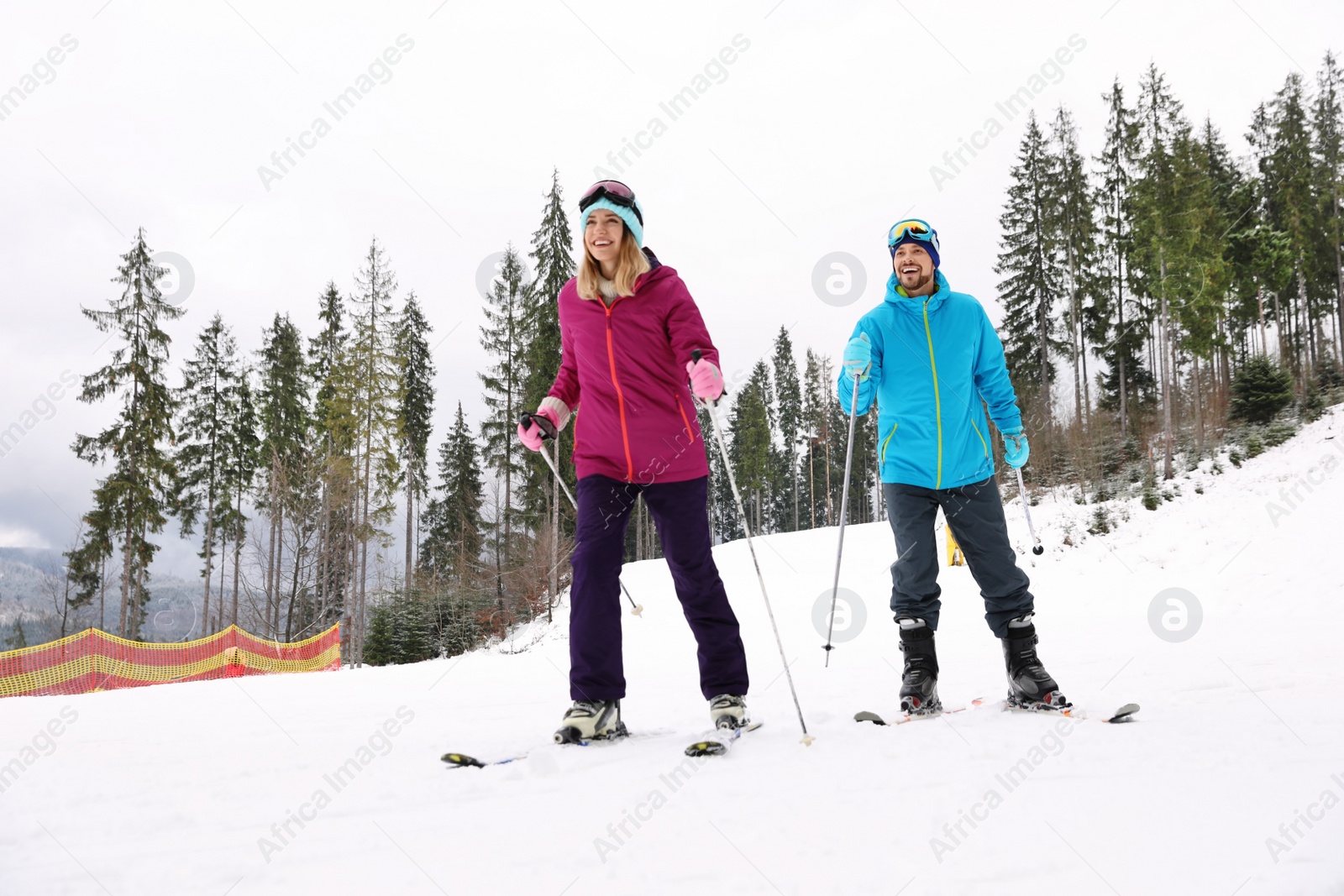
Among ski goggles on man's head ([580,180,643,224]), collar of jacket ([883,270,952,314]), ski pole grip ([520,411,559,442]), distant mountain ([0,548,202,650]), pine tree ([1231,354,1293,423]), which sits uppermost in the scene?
pine tree ([1231,354,1293,423])

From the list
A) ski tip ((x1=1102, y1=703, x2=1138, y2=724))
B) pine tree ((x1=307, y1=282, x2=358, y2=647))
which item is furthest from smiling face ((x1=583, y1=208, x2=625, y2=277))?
pine tree ((x1=307, y1=282, x2=358, y2=647))

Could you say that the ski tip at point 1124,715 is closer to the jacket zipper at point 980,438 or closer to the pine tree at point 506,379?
the jacket zipper at point 980,438

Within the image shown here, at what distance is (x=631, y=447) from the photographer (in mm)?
2990

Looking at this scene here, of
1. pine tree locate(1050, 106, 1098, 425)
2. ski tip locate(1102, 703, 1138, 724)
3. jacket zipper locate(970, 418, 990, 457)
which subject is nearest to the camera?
ski tip locate(1102, 703, 1138, 724)

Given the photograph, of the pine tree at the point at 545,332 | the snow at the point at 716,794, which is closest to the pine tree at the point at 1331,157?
the pine tree at the point at 545,332

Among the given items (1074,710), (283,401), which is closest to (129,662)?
(1074,710)

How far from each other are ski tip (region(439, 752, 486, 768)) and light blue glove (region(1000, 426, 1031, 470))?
2.64 meters

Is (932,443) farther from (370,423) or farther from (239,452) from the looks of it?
(239,452)

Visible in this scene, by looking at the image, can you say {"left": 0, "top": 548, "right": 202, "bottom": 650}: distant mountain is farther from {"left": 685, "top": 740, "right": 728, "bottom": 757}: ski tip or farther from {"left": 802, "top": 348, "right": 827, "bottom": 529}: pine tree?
{"left": 802, "top": 348, "right": 827, "bottom": 529}: pine tree

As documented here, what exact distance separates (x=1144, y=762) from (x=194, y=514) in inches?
1258

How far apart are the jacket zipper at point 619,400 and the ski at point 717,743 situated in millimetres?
1021

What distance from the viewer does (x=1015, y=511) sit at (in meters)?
19.3

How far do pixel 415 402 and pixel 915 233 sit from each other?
28406 mm

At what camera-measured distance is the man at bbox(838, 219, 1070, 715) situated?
3.13 m
